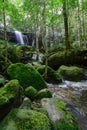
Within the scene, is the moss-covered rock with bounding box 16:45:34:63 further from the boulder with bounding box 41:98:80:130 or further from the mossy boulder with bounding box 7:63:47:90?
the boulder with bounding box 41:98:80:130

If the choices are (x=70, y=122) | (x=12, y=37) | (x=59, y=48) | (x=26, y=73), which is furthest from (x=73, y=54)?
(x=12, y=37)

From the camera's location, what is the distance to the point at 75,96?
1051 centimetres

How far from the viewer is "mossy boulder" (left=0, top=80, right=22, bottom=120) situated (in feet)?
19.2

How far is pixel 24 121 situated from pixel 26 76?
5.13m

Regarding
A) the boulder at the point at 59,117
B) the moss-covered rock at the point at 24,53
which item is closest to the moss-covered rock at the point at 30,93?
the boulder at the point at 59,117

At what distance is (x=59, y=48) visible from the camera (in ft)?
74.0

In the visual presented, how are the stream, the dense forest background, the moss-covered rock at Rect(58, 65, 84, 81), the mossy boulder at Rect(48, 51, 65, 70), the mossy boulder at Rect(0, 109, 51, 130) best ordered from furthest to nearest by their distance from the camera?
the mossy boulder at Rect(48, 51, 65, 70)
the dense forest background
the moss-covered rock at Rect(58, 65, 84, 81)
the stream
the mossy boulder at Rect(0, 109, 51, 130)

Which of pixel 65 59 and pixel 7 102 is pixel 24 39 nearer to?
pixel 65 59

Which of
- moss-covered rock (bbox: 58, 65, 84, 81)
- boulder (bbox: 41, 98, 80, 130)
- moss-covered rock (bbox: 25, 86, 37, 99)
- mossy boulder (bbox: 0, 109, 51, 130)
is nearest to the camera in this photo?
mossy boulder (bbox: 0, 109, 51, 130)

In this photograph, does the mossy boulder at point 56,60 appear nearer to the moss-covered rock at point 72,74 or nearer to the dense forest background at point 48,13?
the dense forest background at point 48,13

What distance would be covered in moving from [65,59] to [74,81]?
4.47 m

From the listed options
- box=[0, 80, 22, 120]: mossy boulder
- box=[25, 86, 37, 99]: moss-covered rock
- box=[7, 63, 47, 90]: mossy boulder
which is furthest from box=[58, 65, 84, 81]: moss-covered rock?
box=[0, 80, 22, 120]: mossy boulder

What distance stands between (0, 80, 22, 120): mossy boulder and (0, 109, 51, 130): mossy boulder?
0.95ft

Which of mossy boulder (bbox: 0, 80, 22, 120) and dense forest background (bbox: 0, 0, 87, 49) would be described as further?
dense forest background (bbox: 0, 0, 87, 49)
